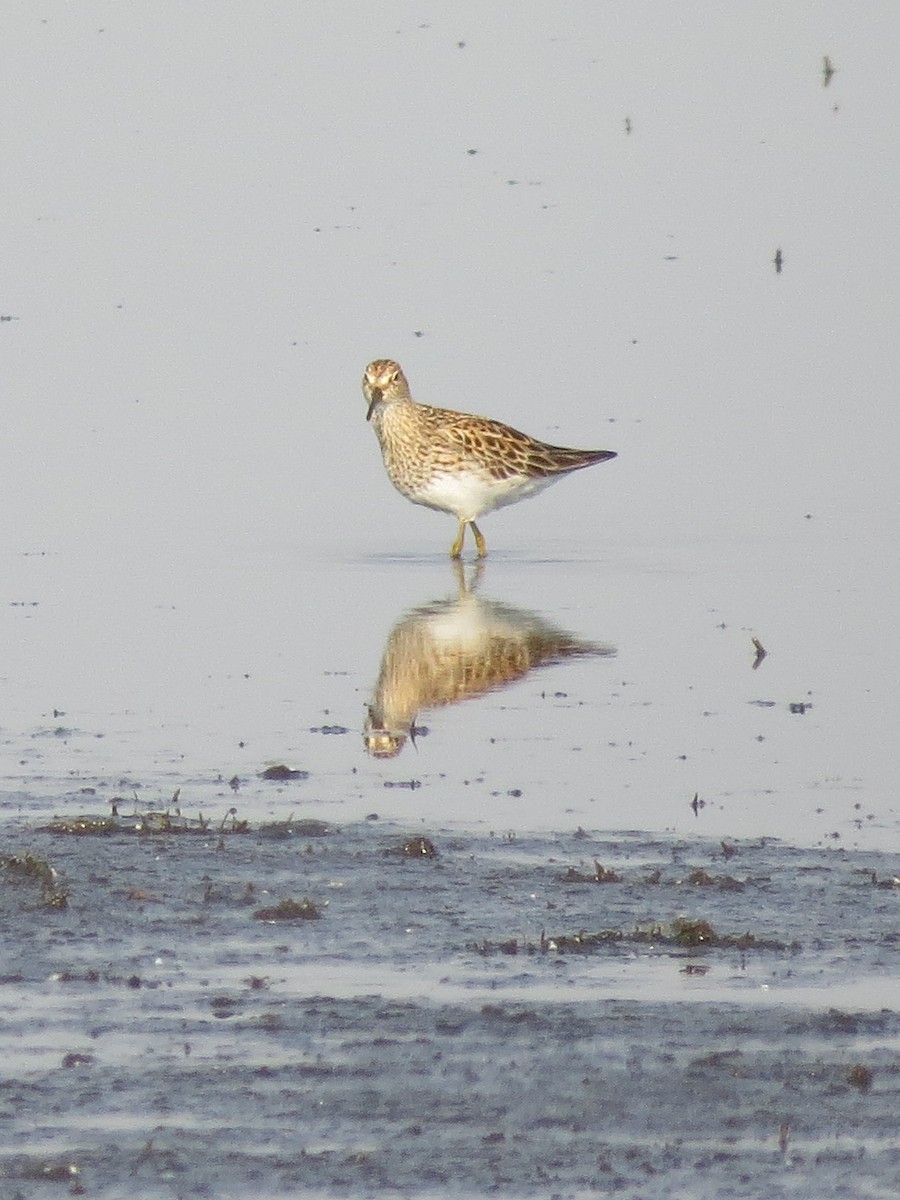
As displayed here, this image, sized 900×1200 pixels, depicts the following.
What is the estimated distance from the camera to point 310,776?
34.9ft

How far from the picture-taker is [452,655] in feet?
43.2

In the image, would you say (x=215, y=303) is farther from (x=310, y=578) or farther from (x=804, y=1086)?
(x=804, y=1086)

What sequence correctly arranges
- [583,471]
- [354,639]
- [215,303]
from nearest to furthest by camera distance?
[354,639]
[583,471]
[215,303]

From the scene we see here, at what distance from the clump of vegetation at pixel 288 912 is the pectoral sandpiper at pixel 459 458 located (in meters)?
8.26

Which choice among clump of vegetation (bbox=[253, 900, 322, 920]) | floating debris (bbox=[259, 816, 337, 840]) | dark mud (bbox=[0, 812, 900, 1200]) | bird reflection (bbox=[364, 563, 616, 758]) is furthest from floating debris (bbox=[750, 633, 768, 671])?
clump of vegetation (bbox=[253, 900, 322, 920])

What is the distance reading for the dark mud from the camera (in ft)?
21.4

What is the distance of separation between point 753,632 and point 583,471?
6191 millimetres

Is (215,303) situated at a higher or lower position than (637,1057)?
higher

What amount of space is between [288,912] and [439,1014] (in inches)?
43.7

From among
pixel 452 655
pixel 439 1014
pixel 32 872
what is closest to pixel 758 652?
pixel 452 655

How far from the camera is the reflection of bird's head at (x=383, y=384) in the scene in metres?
17.6

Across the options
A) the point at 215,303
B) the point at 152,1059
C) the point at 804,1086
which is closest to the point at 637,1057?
the point at 804,1086

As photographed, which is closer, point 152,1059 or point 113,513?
point 152,1059

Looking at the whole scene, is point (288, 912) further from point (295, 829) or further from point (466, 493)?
point (466, 493)
